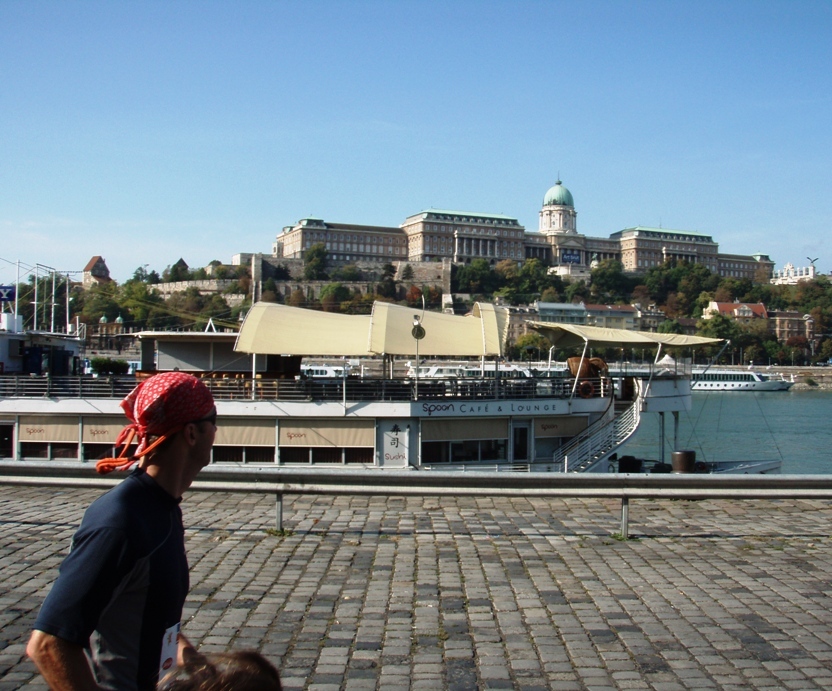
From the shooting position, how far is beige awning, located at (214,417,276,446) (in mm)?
19922

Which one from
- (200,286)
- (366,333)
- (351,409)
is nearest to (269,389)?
(351,409)

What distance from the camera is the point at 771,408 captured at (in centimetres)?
8138

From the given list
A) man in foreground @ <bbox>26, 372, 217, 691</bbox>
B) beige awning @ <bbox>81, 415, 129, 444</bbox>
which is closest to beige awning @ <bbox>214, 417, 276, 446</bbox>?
beige awning @ <bbox>81, 415, 129, 444</bbox>

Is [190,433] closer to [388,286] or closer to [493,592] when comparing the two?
[493,592]

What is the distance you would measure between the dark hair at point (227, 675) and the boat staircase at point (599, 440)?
729 inches

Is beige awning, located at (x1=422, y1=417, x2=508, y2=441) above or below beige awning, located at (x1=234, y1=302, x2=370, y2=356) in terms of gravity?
below

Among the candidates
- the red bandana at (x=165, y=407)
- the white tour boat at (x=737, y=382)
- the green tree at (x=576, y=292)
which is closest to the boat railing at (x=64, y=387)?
the red bandana at (x=165, y=407)

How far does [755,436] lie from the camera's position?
5284 centimetres

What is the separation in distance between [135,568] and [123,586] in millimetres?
66

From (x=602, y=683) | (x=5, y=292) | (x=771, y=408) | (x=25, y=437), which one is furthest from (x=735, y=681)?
(x=771, y=408)

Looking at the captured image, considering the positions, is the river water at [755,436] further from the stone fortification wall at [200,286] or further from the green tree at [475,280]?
the stone fortification wall at [200,286]

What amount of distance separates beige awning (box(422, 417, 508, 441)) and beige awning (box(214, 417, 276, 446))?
3.54 meters

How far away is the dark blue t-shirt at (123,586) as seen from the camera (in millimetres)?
2773

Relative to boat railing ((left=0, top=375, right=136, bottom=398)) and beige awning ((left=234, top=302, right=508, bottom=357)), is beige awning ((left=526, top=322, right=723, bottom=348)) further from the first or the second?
boat railing ((left=0, top=375, right=136, bottom=398))
